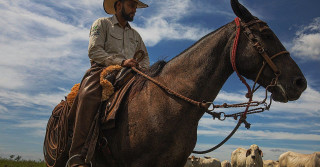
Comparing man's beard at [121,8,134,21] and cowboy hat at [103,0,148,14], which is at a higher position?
cowboy hat at [103,0,148,14]

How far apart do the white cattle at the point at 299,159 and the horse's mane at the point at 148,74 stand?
71.2 ft

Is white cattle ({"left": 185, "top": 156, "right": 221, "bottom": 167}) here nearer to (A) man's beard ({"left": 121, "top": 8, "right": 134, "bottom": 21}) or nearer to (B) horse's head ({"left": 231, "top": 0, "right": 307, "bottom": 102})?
(A) man's beard ({"left": 121, "top": 8, "right": 134, "bottom": 21})

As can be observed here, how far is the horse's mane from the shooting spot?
4691 mm

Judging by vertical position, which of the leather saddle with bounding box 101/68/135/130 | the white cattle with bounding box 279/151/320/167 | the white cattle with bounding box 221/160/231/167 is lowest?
the white cattle with bounding box 221/160/231/167

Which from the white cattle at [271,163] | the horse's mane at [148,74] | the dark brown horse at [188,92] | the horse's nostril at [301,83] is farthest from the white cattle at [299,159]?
the horse's mane at [148,74]

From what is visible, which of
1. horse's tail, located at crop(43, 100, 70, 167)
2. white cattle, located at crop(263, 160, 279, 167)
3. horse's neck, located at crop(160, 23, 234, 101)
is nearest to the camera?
horse's neck, located at crop(160, 23, 234, 101)

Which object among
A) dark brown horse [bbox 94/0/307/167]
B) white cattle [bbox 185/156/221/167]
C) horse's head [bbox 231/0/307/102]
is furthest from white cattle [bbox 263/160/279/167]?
dark brown horse [bbox 94/0/307/167]

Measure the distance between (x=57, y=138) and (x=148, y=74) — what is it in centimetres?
283

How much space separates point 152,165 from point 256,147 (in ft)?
81.4

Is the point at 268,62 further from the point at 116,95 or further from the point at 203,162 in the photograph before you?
the point at 203,162

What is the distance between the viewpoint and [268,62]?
13.0 feet

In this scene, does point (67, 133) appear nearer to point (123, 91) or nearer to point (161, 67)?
point (123, 91)

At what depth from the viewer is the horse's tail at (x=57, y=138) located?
575 centimetres

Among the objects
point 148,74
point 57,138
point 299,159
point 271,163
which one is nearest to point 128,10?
point 148,74
